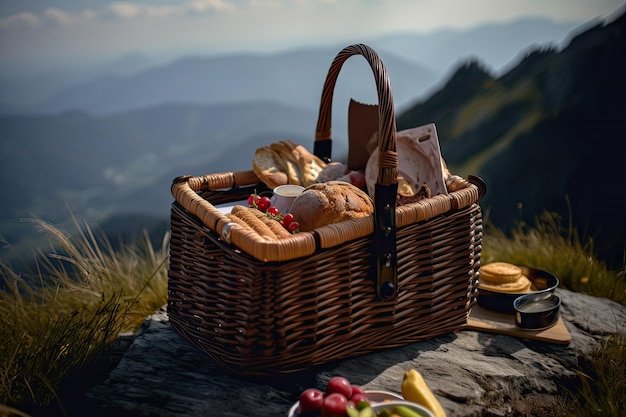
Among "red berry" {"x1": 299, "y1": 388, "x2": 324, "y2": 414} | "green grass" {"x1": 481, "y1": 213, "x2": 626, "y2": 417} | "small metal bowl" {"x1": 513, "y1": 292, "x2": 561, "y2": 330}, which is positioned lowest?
Result: "green grass" {"x1": 481, "y1": 213, "x2": 626, "y2": 417}

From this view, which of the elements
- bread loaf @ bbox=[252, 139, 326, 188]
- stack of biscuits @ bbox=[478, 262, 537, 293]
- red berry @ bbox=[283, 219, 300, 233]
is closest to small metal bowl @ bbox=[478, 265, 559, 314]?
stack of biscuits @ bbox=[478, 262, 537, 293]

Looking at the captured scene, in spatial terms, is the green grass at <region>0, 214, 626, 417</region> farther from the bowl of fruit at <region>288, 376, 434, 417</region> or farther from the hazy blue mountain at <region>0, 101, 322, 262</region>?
the hazy blue mountain at <region>0, 101, 322, 262</region>

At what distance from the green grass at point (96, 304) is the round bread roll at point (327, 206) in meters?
0.92

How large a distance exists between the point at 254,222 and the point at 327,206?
0.35m

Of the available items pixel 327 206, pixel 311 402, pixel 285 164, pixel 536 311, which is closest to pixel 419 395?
pixel 311 402

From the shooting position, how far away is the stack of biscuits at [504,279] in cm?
336

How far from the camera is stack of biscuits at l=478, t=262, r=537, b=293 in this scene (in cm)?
336

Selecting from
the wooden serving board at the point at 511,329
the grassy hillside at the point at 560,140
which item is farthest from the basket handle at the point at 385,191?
the grassy hillside at the point at 560,140

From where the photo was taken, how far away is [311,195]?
8.94ft

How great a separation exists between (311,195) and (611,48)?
21.7 ft

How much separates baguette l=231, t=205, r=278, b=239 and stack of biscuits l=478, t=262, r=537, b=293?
155 centimetres

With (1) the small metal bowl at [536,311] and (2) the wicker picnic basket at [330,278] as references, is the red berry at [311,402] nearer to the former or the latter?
(2) the wicker picnic basket at [330,278]

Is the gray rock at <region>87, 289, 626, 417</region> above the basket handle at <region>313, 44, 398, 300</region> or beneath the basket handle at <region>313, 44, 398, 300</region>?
beneath

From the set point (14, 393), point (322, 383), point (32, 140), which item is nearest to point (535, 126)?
point (322, 383)
